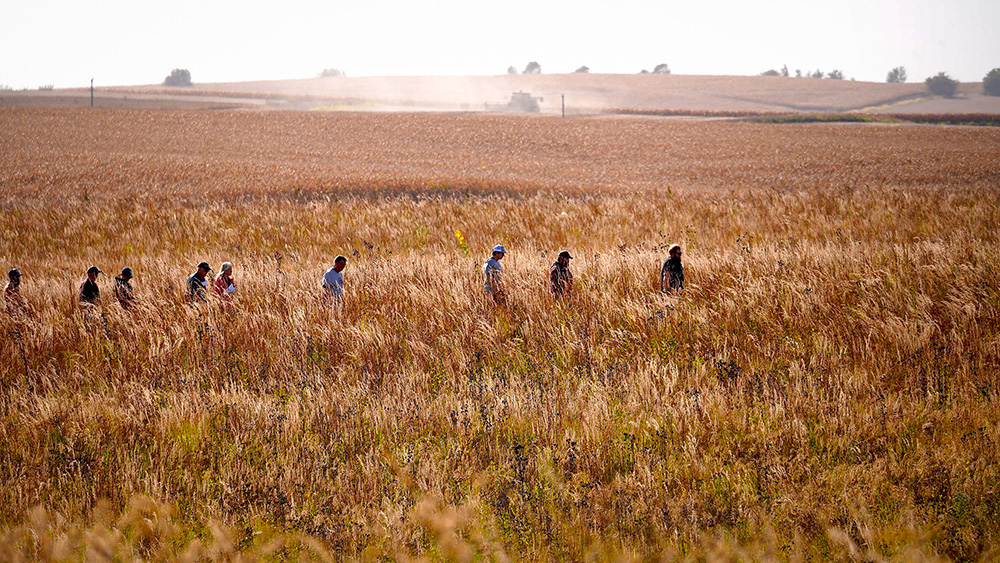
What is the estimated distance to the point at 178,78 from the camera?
491 ft

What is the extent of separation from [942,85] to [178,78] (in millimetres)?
166087

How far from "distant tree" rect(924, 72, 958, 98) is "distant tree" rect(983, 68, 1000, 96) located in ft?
25.6

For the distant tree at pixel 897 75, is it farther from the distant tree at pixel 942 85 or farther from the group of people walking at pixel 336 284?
the group of people walking at pixel 336 284

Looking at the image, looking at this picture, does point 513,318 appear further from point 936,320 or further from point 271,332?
point 936,320

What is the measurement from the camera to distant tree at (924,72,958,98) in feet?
399

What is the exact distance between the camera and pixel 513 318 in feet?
25.8

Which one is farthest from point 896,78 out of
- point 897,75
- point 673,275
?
point 673,275

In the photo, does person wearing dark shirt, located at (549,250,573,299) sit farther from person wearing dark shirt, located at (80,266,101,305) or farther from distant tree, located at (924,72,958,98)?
distant tree, located at (924,72,958,98)

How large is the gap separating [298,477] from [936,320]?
6957 mm

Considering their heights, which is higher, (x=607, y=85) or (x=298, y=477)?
(x=607, y=85)

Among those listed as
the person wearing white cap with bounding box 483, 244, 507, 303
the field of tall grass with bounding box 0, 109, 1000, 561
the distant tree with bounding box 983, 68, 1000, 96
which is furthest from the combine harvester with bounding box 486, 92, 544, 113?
the distant tree with bounding box 983, 68, 1000, 96

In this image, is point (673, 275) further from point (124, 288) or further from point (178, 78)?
point (178, 78)

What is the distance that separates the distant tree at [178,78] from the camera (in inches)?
5846

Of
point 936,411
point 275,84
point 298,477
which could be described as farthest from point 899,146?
point 275,84
